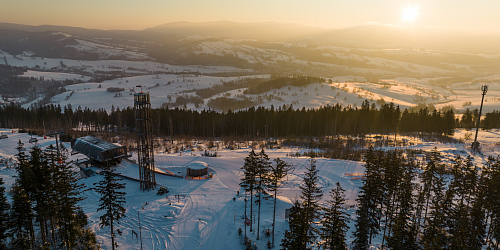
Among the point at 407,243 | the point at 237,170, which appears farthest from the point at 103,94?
the point at 407,243

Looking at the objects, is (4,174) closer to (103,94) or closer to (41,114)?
(41,114)

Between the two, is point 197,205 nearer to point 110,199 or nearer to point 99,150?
point 110,199

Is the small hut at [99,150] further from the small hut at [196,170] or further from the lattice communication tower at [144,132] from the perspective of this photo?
the small hut at [196,170]

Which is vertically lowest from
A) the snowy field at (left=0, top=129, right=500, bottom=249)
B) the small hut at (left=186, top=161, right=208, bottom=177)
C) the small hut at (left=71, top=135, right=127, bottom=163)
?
the snowy field at (left=0, top=129, right=500, bottom=249)

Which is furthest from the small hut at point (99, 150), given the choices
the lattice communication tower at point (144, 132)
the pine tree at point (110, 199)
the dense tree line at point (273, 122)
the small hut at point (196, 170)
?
the dense tree line at point (273, 122)

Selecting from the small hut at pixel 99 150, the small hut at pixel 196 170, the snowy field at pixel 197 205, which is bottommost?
the snowy field at pixel 197 205

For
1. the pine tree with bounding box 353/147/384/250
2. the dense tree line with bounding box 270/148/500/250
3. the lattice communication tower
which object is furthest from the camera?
the lattice communication tower

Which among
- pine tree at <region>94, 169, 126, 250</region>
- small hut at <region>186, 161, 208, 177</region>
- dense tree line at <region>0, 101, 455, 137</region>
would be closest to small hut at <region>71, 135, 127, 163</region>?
small hut at <region>186, 161, 208, 177</region>

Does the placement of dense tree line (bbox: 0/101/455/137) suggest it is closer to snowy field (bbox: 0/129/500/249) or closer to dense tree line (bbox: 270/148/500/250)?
snowy field (bbox: 0/129/500/249)
